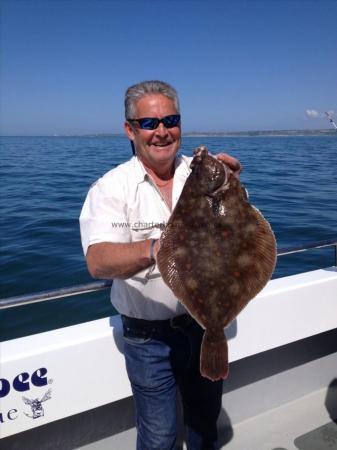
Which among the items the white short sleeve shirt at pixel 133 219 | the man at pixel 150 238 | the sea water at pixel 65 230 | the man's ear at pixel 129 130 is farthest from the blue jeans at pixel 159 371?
the sea water at pixel 65 230

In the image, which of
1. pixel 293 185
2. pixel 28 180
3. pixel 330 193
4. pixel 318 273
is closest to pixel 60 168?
pixel 28 180

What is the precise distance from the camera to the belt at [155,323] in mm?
2389

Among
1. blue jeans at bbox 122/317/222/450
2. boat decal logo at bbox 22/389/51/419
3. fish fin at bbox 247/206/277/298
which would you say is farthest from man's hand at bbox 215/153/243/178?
boat decal logo at bbox 22/389/51/419

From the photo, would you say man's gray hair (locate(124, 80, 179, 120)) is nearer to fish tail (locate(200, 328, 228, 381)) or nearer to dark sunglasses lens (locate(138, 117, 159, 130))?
dark sunglasses lens (locate(138, 117, 159, 130))

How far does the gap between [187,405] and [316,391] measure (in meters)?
1.85

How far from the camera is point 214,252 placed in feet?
6.56

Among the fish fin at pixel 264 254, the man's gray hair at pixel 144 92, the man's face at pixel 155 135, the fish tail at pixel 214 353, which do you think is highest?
the man's gray hair at pixel 144 92

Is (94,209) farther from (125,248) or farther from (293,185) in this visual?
(293,185)

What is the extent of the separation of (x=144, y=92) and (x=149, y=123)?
0.18m

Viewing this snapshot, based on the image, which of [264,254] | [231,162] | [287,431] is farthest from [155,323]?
[287,431]

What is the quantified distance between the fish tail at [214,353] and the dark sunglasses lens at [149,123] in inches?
45.1

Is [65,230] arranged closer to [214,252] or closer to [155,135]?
[155,135]

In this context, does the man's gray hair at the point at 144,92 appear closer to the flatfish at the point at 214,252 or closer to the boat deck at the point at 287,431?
the flatfish at the point at 214,252

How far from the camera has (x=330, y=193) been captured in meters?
13.7
